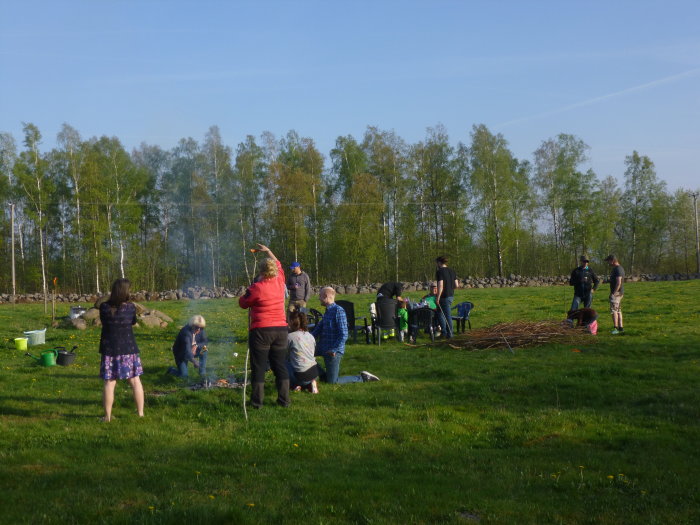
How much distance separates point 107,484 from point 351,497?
1.87m

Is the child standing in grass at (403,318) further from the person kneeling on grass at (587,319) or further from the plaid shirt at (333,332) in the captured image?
the plaid shirt at (333,332)

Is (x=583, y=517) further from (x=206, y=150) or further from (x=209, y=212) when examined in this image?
(x=206, y=150)

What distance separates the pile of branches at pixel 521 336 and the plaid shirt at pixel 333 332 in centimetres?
404

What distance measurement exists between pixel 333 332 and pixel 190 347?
7.50 ft

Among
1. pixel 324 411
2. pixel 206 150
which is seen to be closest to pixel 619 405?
pixel 324 411

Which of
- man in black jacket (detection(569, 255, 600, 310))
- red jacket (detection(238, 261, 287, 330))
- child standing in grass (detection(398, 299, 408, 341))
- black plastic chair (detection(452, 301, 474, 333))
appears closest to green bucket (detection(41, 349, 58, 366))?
red jacket (detection(238, 261, 287, 330))

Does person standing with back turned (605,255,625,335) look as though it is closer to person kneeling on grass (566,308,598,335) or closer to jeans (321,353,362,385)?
person kneeling on grass (566,308,598,335)

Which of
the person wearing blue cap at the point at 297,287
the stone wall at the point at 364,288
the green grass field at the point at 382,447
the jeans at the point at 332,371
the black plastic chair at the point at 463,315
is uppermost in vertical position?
the person wearing blue cap at the point at 297,287

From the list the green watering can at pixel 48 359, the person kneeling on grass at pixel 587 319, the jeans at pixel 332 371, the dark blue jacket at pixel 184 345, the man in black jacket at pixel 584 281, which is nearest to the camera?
the jeans at pixel 332 371

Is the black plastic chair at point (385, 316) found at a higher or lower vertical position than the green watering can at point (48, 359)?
higher

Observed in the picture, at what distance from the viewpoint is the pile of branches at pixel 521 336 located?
12.5 meters

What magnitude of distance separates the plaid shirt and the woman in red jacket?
1711 millimetres

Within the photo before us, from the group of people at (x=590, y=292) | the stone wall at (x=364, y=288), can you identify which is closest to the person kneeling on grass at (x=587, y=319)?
the group of people at (x=590, y=292)

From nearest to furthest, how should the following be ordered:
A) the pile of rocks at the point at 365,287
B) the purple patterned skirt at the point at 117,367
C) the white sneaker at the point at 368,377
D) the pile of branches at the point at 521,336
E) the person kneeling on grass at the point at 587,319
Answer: the purple patterned skirt at the point at 117,367 → the white sneaker at the point at 368,377 → the pile of branches at the point at 521,336 → the person kneeling on grass at the point at 587,319 → the pile of rocks at the point at 365,287
